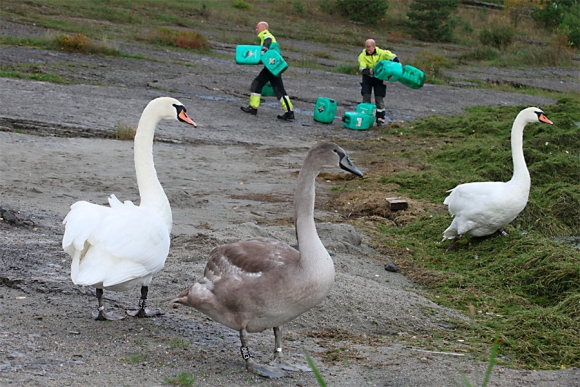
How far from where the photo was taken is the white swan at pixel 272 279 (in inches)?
197

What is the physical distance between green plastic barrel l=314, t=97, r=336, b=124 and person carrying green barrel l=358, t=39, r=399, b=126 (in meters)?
1.09

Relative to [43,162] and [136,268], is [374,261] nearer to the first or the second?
Result: [136,268]

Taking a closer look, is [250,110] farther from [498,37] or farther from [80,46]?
[498,37]

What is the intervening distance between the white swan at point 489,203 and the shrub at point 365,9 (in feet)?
133

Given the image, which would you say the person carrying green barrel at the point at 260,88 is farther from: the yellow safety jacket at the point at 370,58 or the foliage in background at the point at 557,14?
the foliage in background at the point at 557,14

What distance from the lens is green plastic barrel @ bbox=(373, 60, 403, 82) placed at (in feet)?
64.2

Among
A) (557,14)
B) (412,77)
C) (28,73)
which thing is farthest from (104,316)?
(557,14)

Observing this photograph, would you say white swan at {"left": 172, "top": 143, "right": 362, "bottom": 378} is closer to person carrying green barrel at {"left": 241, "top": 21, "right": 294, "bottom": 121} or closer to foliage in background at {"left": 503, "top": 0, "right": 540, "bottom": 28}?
person carrying green barrel at {"left": 241, "top": 21, "right": 294, "bottom": 121}

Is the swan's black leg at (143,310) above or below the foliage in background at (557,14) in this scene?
below

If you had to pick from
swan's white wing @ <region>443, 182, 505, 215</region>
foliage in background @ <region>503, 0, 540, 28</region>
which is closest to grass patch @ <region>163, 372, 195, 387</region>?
swan's white wing @ <region>443, 182, 505, 215</region>

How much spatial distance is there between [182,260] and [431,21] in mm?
42233

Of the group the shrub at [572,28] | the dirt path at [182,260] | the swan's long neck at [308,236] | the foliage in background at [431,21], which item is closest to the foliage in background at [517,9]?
the shrub at [572,28]

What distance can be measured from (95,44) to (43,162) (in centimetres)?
1375

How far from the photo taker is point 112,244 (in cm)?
554
